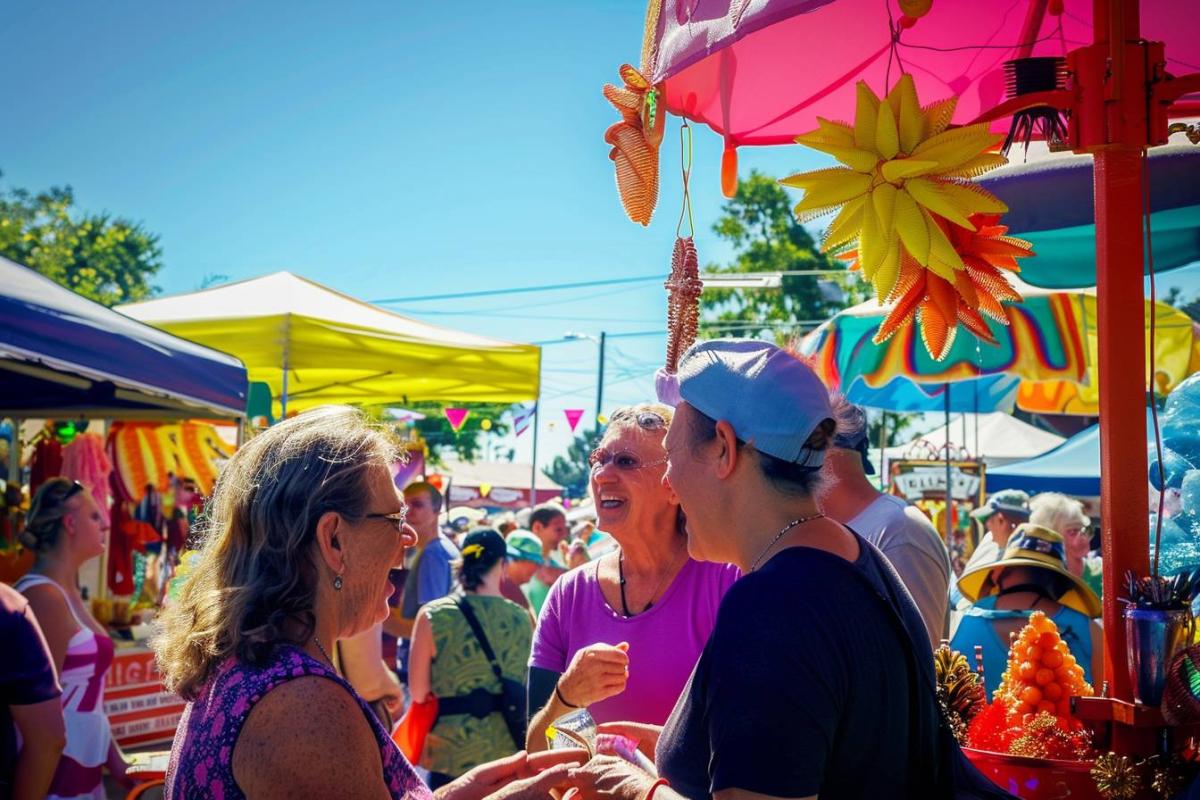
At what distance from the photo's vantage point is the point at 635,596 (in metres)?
3.00

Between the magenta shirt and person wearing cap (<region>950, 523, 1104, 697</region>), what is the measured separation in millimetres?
1650

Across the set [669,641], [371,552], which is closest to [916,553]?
[669,641]

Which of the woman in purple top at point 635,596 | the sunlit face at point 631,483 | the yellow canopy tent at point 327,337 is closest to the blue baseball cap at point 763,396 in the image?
the woman in purple top at point 635,596

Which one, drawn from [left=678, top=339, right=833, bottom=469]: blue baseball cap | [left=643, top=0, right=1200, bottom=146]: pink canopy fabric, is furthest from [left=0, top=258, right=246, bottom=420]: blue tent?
[left=678, top=339, right=833, bottom=469]: blue baseball cap

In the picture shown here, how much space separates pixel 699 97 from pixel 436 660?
8.95ft

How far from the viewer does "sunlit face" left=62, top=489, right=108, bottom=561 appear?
446cm

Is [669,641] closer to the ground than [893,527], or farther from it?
closer to the ground

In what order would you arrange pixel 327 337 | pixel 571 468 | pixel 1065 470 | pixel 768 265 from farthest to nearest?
pixel 571 468 < pixel 768 265 < pixel 1065 470 < pixel 327 337

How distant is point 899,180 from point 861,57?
1.30m

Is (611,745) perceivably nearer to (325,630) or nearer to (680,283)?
(325,630)

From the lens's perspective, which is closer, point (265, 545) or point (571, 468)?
point (265, 545)

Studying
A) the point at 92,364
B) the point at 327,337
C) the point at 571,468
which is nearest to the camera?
the point at 92,364

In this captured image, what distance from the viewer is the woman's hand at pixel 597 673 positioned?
2.46 meters

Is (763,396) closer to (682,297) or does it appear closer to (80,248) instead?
(682,297)
